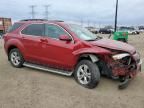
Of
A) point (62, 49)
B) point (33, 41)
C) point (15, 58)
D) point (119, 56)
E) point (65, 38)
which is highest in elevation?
point (65, 38)

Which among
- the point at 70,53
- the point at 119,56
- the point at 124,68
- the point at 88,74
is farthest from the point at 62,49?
the point at 124,68

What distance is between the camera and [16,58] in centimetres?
814

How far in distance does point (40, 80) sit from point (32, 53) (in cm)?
114

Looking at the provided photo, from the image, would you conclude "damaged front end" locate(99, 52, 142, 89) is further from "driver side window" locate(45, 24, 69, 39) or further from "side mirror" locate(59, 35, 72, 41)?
"driver side window" locate(45, 24, 69, 39)

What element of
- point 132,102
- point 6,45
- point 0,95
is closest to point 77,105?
point 132,102

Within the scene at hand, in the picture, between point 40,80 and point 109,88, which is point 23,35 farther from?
point 109,88

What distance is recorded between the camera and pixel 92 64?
20.2 feet

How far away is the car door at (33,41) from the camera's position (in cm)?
738

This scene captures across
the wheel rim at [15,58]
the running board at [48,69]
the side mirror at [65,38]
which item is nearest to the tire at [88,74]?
the running board at [48,69]

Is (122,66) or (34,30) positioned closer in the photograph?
(122,66)

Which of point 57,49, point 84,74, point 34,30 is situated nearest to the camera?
point 84,74

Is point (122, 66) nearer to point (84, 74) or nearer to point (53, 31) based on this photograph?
point (84, 74)

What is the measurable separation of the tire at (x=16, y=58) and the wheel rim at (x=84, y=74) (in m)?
2.51

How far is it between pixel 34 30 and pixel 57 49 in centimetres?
136
